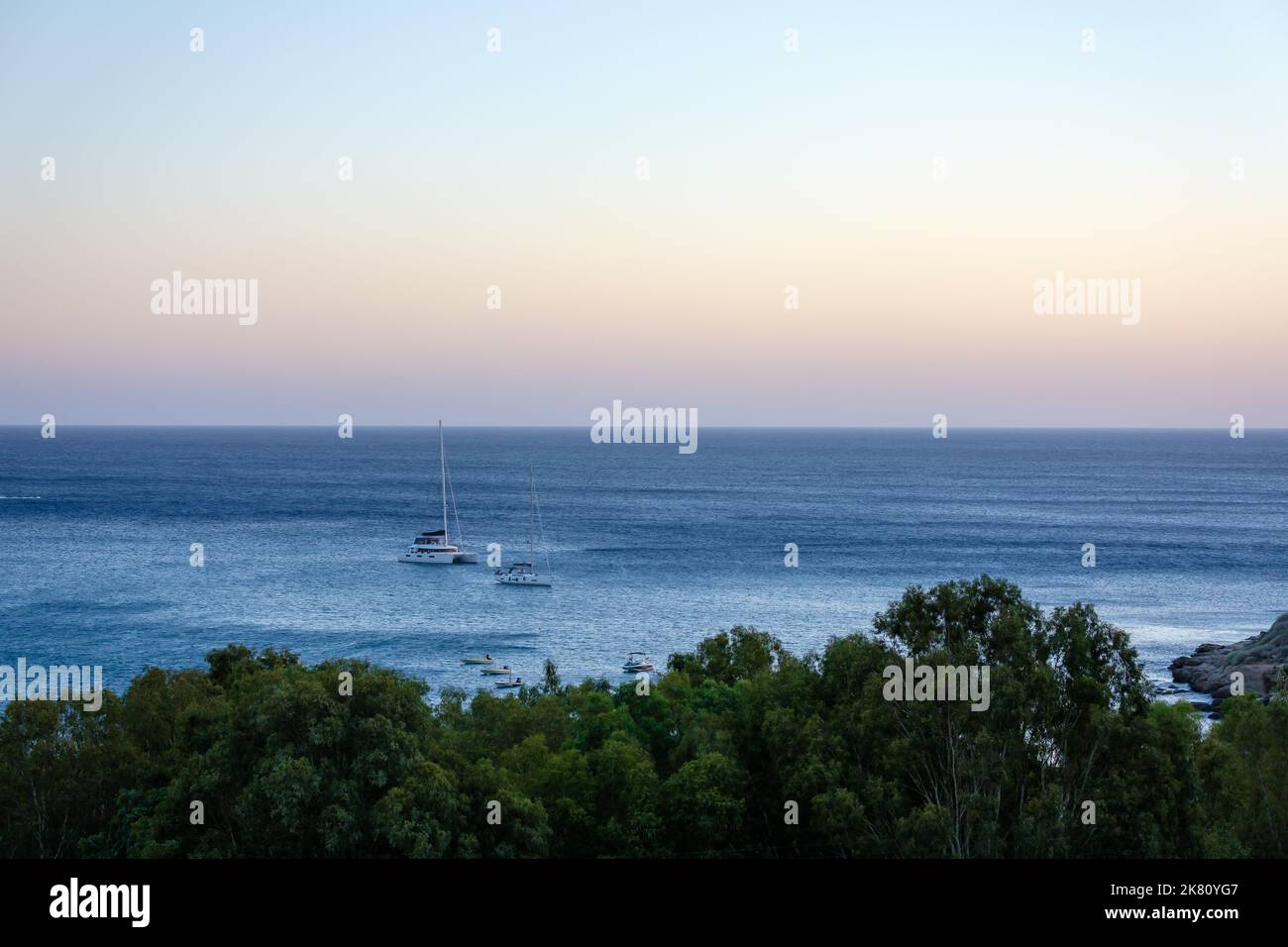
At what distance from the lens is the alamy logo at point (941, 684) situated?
19156 millimetres

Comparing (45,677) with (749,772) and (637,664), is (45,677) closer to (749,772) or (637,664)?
(637,664)

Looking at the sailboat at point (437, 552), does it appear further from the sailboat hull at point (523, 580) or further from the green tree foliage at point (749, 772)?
the green tree foliage at point (749, 772)

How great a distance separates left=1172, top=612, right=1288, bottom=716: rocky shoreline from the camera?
5443 cm

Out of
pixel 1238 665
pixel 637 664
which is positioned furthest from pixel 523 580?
pixel 1238 665

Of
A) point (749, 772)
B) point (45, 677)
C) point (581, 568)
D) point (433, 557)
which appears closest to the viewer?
point (749, 772)

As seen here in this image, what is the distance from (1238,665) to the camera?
58156 mm

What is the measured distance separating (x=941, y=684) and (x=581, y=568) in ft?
257

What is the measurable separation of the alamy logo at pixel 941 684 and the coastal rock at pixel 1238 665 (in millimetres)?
41996

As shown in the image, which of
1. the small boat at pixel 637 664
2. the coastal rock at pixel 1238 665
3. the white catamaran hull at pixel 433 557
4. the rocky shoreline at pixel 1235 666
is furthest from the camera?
the white catamaran hull at pixel 433 557
